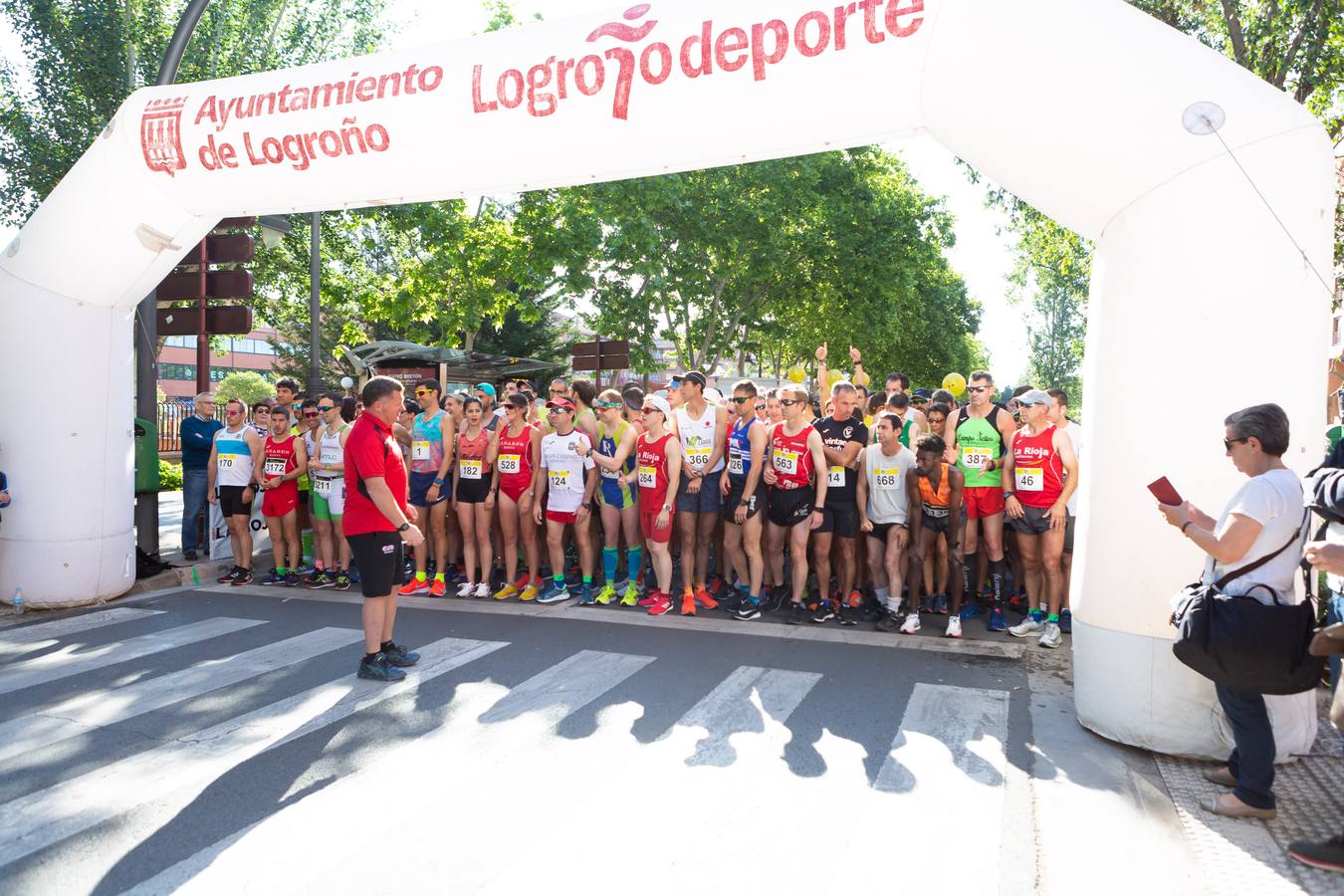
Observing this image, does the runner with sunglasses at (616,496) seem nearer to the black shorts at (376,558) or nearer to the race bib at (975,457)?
the black shorts at (376,558)

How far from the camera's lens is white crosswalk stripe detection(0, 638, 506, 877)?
145 inches

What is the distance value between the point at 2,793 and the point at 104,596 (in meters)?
4.89

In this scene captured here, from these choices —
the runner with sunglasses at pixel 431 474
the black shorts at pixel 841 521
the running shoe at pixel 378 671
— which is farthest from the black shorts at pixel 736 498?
the running shoe at pixel 378 671

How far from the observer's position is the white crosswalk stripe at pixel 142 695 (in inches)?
186

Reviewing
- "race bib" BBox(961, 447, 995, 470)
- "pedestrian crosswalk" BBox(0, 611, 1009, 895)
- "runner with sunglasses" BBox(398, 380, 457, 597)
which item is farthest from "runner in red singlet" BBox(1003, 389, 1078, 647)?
"runner with sunglasses" BBox(398, 380, 457, 597)

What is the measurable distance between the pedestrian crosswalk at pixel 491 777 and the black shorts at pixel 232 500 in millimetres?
3525

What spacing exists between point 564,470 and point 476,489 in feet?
3.24

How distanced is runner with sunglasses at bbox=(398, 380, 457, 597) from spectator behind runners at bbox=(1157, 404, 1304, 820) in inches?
269

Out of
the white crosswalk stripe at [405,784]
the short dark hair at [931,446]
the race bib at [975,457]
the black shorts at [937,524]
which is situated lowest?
the white crosswalk stripe at [405,784]

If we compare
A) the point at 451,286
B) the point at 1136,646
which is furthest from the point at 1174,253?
the point at 451,286

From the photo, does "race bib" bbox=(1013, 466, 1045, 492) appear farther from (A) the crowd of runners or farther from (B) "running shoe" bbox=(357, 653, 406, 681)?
(B) "running shoe" bbox=(357, 653, 406, 681)

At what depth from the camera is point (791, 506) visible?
768 cm

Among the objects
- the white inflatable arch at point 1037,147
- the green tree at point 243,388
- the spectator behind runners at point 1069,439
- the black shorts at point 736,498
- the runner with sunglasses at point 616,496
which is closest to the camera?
the white inflatable arch at point 1037,147

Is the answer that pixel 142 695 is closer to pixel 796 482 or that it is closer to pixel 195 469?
pixel 796 482
